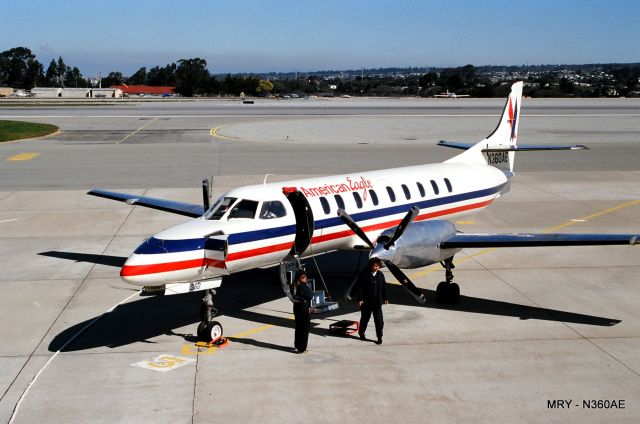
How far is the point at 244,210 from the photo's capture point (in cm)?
1561

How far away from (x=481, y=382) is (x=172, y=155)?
3574 centimetres

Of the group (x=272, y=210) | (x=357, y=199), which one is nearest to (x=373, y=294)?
(x=272, y=210)

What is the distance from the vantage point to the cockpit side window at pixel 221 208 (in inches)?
611

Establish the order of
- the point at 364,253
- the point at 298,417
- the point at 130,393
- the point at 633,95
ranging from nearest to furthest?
1. the point at 298,417
2. the point at 130,393
3. the point at 364,253
4. the point at 633,95

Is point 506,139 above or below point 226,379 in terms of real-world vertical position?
above

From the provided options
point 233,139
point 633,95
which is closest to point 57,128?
point 233,139

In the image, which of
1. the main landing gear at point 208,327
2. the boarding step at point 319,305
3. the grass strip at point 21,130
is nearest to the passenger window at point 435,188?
the boarding step at point 319,305

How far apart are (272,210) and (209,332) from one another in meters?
3.05

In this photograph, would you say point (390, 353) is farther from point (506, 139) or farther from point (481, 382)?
point (506, 139)

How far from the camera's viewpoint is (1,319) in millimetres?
15984

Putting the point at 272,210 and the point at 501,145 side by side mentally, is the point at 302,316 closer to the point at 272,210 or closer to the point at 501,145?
the point at 272,210

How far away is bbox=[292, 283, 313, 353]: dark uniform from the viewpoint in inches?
550

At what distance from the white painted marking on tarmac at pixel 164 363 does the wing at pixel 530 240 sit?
6.40 meters

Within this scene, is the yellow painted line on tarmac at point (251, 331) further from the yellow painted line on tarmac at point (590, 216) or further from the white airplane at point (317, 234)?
the yellow painted line on tarmac at point (590, 216)
